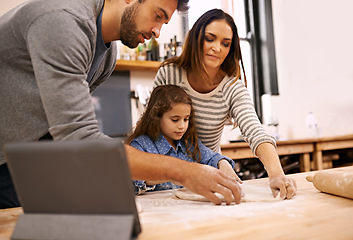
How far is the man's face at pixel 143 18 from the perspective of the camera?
1.11 metres

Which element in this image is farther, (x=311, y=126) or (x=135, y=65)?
(x=311, y=126)

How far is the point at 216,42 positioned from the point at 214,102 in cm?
27

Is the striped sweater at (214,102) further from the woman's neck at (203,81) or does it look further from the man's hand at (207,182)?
the man's hand at (207,182)

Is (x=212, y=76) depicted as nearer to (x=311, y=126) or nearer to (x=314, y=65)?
(x=311, y=126)

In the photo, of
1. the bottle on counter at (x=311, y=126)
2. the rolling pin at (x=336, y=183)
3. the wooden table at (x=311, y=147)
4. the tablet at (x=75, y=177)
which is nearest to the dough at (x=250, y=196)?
the rolling pin at (x=336, y=183)

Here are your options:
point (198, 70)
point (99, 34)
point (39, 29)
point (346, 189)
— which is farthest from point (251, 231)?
point (198, 70)

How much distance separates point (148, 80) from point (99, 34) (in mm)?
1969

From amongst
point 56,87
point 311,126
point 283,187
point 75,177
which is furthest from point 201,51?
point 311,126

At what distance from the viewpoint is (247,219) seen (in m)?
0.74

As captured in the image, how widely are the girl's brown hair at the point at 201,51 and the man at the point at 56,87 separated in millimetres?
547

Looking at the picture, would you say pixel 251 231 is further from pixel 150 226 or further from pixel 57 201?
pixel 57 201

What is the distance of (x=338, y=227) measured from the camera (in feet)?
2.18

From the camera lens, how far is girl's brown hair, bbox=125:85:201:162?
5.02ft

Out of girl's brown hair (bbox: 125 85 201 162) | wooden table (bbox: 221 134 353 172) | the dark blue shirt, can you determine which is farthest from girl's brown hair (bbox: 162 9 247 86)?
wooden table (bbox: 221 134 353 172)
